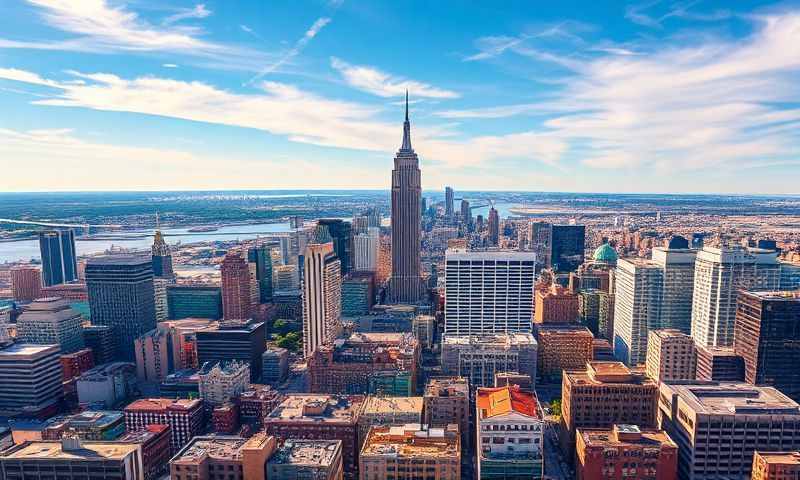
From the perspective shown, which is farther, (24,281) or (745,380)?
(24,281)

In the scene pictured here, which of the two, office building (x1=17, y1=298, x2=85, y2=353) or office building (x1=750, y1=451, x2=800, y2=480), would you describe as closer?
office building (x1=750, y1=451, x2=800, y2=480)

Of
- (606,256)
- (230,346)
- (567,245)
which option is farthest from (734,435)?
(567,245)

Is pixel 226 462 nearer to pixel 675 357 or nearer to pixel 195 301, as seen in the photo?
pixel 675 357

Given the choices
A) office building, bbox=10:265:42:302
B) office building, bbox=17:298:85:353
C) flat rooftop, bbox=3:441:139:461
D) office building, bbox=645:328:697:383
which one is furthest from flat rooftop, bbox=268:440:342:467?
office building, bbox=10:265:42:302

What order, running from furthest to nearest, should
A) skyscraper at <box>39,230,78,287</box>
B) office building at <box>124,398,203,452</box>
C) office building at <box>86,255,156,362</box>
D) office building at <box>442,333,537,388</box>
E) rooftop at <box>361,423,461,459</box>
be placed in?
skyscraper at <box>39,230,78,287</box> → office building at <box>86,255,156,362</box> → office building at <box>442,333,537,388</box> → office building at <box>124,398,203,452</box> → rooftop at <box>361,423,461,459</box>

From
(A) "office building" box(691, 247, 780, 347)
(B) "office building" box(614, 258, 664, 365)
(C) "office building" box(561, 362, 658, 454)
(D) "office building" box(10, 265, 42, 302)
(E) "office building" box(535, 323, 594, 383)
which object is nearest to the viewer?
(C) "office building" box(561, 362, 658, 454)

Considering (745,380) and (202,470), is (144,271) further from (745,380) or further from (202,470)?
(745,380)

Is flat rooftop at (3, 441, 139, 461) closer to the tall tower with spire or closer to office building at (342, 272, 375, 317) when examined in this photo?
office building at (342, 272, 375, 317)

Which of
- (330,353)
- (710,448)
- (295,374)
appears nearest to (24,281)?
(295,374)
